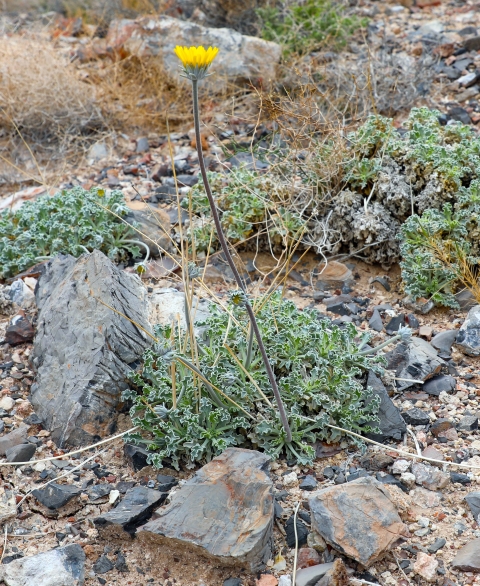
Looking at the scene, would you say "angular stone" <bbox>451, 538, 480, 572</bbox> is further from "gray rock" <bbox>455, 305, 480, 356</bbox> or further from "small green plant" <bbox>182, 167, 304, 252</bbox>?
"small green plant" <bbox>182, 167, 304, 252</bbox>

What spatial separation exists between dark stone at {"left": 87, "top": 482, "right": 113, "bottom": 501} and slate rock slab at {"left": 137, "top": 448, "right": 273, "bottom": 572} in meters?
0.32

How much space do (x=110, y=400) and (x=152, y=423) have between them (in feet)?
0.88

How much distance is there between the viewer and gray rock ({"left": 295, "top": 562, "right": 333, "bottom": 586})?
247cm

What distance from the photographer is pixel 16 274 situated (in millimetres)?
4379

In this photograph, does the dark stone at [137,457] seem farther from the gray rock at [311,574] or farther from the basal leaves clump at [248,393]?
the gray rock at [311,574]

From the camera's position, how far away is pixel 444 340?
3.68 m

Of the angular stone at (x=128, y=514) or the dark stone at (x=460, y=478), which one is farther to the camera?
the dark stone at (x=460, y=478)

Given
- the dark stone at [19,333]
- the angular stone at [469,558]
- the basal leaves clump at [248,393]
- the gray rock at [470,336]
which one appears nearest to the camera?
the angular stone at [469,558]

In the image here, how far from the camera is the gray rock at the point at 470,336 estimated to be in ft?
11.8

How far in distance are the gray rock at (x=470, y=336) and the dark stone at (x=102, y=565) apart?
209 centimetres

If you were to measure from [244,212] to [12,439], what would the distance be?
2056 millimetres

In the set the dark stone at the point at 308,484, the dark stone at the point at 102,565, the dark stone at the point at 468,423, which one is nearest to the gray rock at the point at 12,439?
the dark stone at the point at 102,565

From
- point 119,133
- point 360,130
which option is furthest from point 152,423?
point 119,133

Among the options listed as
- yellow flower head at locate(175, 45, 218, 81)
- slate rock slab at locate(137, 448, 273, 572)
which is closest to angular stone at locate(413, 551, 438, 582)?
slate rock slab at locate(137, 448, 273, 572)
